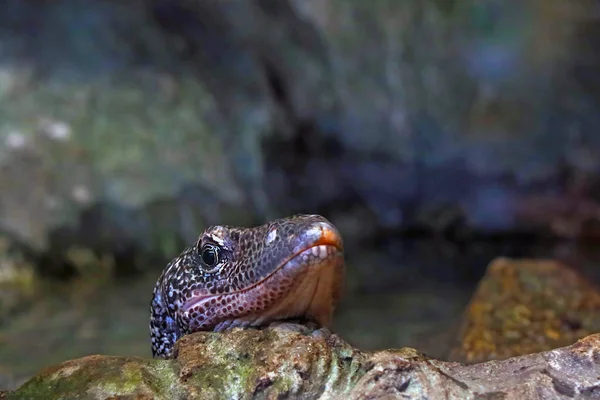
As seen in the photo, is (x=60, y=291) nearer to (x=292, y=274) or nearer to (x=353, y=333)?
(x=353, y=333)

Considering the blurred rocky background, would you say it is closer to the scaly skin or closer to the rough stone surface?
the rough stone surface

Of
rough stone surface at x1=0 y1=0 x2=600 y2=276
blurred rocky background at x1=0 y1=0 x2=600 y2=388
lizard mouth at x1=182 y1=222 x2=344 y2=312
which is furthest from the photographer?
rough stone surface at x1=0 y1=0 x2=600 y2=276

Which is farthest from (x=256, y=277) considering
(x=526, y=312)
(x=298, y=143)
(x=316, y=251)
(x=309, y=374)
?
(x=298, y=143)

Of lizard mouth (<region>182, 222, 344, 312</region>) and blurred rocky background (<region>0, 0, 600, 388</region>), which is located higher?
lizard mouth (<region>182, 222, 344, 312</region>)

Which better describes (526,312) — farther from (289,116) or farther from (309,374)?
(289,116)

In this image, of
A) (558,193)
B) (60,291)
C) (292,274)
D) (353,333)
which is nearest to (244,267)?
(292,274)

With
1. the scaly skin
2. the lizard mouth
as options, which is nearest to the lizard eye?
the scaly skin

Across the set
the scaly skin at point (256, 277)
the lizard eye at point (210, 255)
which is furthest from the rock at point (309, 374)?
the lizard eye at point (210, 255)
